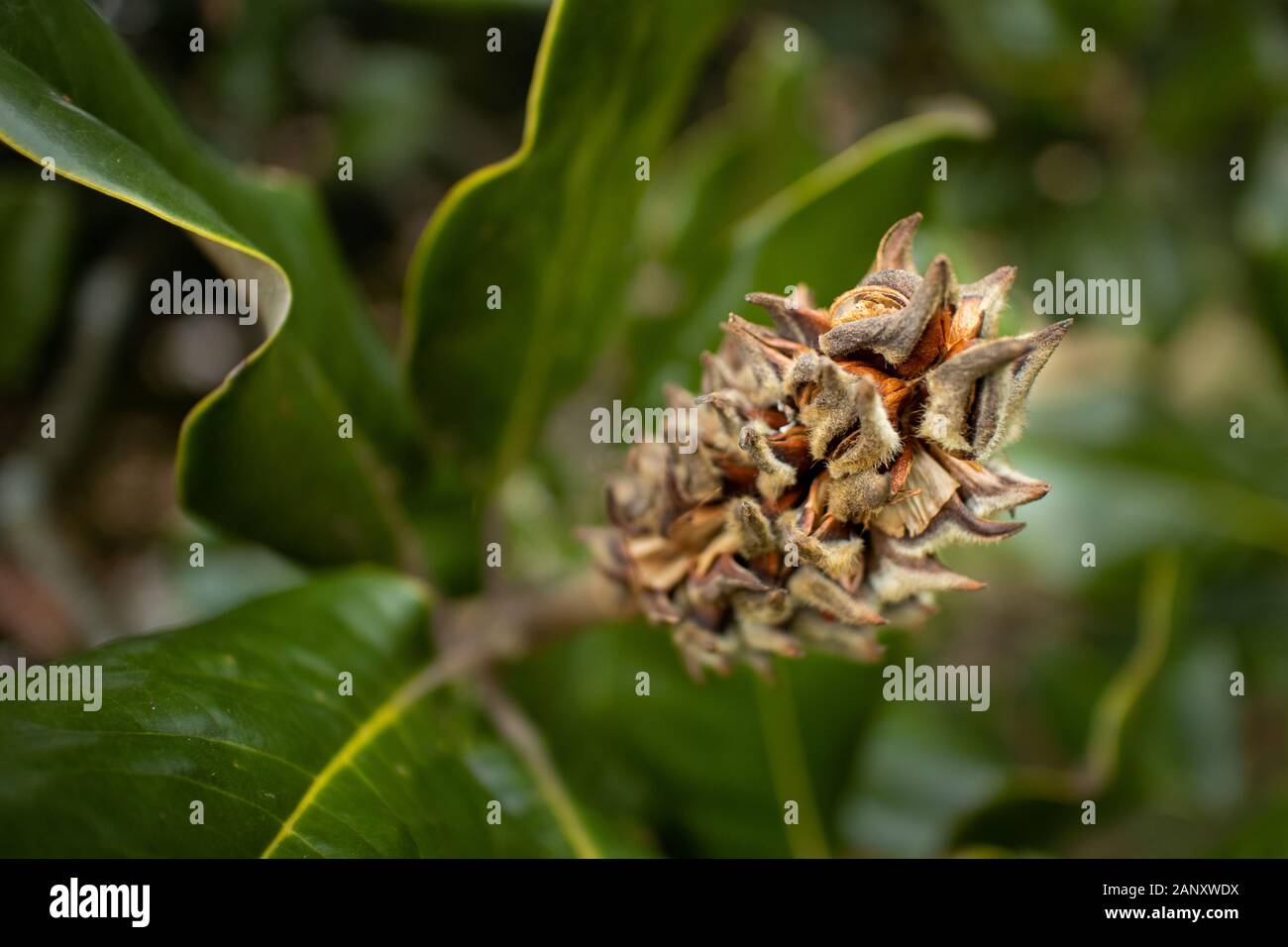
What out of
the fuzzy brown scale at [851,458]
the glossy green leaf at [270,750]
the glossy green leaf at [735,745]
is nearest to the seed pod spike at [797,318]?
the fuzzy brown scale at [851,458]

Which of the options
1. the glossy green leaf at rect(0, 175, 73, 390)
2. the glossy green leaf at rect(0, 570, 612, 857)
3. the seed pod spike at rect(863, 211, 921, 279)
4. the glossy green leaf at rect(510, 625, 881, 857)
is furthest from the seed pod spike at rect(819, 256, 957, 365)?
the glossy green leaf at rect(0, 175, 73, 390)

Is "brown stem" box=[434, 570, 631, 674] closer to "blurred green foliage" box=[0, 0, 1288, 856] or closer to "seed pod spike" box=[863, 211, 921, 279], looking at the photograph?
"blurred green foliage" box=[0, 0, 1288, 856]

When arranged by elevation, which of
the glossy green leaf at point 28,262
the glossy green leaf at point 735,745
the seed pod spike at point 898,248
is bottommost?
the glossy green leaf at point 735,745

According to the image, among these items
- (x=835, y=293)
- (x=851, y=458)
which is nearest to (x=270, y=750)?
(x=851, y=458)

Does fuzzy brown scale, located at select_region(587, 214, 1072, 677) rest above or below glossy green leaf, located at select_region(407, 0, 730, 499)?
below

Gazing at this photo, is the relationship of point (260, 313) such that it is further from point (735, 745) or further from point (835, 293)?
point (735, 745)

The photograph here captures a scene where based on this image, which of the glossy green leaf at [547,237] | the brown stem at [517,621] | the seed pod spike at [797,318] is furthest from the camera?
the brown stem at [517,621]

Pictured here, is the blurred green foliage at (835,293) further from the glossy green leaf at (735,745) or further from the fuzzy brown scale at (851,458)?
the fuzzy brown scale at (851,458)

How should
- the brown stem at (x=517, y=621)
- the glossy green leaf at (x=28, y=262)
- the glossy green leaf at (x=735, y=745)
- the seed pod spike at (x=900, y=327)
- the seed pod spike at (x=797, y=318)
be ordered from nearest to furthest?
the seed pod spike at (x=900, y=327)
the seed pod spike at (x=797, y=318)
the brown stem at (x=517, y=621)
the glossy green leaf at (x=735, y=745)
the glossy green leaf at (x=28, y=262)
